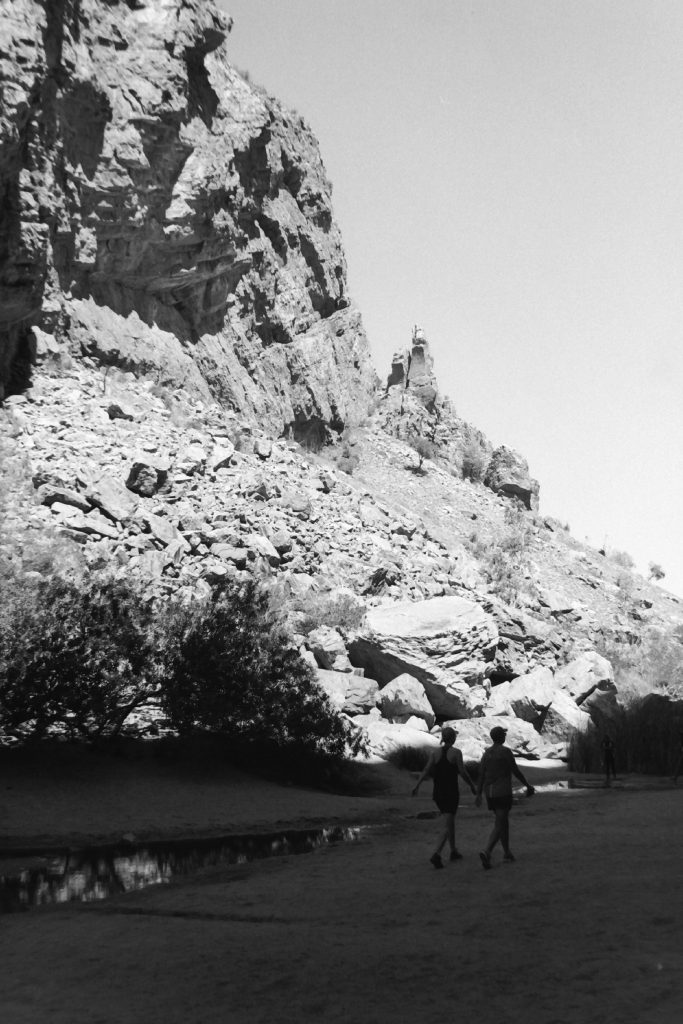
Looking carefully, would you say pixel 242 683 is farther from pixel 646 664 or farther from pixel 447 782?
pixel 646 664

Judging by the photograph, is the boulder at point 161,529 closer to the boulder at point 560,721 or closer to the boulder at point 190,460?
the boulder at point 190,460

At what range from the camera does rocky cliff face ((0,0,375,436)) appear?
31.4 meters

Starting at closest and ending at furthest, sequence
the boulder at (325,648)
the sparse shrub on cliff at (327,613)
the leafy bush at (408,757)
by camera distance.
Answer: the leafy bush at (408,757), the boulder at (325,648), the sparse shrub on cliff at (327,613)

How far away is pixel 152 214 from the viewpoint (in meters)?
35.8

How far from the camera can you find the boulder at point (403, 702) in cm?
2252

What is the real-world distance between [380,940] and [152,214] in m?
33.9

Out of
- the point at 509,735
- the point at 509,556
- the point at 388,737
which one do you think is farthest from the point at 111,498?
the point at 509,556

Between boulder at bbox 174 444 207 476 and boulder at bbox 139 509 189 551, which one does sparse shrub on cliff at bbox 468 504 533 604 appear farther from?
boulder at bbox 139 509 189 551

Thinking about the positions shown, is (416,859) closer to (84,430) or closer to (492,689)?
(492,689)

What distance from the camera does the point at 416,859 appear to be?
411 inches

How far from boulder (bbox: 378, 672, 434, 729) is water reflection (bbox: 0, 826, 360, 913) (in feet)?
26.3

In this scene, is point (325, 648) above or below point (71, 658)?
above

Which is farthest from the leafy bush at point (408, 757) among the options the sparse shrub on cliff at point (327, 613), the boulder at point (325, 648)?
the sparse shrub on cliff at point (327, 613)

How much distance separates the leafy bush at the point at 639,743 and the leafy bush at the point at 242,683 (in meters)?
7.22
